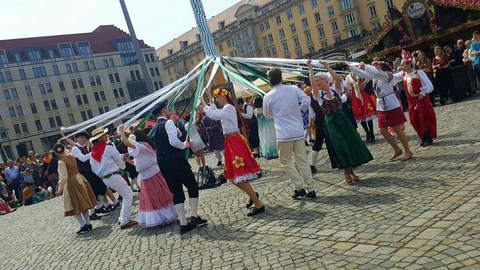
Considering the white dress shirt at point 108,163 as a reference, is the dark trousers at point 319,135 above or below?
below

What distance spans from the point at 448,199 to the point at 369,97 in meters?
5.96

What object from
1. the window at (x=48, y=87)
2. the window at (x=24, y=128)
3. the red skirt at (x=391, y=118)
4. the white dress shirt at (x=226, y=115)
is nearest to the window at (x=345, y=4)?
the window at (x=48, y=87)

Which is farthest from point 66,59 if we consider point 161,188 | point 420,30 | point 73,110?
point 161,188

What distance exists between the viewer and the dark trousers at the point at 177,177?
6.25m

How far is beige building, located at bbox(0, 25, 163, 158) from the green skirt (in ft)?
205

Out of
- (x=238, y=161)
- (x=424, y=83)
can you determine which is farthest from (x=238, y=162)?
(x=424, y=83)

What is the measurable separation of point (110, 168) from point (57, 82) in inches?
2551

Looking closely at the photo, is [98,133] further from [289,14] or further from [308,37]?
[289,14]

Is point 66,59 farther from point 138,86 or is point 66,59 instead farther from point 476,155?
point 476,155

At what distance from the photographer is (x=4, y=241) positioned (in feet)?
32.4

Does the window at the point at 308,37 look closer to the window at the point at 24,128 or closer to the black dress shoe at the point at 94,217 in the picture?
the window at the point at 24,128

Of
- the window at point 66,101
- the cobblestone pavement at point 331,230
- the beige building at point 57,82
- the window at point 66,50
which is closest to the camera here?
the cobblestone pavement at point 331,230

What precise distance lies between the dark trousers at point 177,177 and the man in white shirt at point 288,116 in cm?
137

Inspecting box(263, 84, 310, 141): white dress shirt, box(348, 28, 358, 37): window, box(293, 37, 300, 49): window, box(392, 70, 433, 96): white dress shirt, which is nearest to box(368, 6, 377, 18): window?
box(348, 28, 358, 37): window
